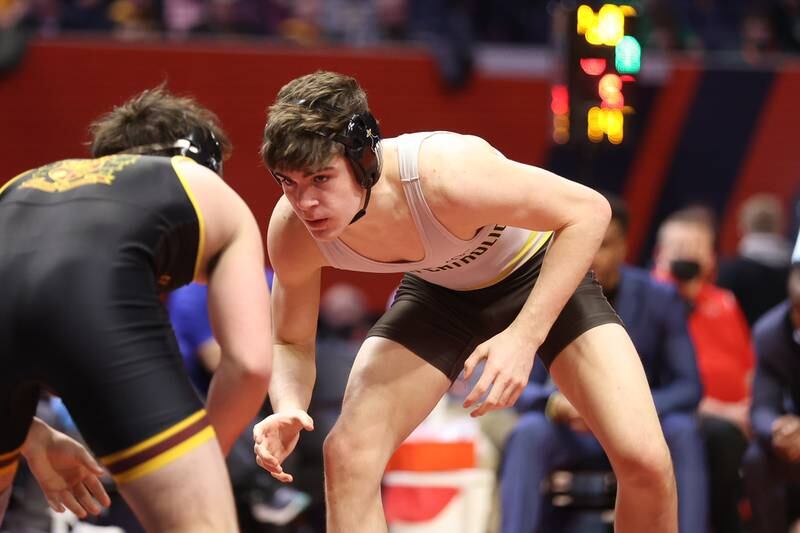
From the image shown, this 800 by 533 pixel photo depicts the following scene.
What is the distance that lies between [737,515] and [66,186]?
366 centimetres

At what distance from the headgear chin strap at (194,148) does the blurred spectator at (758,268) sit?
4.67 meters

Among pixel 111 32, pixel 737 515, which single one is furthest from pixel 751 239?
pixel 111 32

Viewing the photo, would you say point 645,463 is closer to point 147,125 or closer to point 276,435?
point 276,435


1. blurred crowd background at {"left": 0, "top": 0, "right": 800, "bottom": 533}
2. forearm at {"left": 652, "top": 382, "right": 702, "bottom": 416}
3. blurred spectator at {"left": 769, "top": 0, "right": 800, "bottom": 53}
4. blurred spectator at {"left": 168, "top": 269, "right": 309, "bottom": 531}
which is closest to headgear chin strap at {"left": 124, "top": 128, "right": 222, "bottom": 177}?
blurred spectator at {"left": 168, "top": 269, "right": 309, "bottom": 531}

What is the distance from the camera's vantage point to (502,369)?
3.03 meters

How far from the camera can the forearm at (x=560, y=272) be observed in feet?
10.4

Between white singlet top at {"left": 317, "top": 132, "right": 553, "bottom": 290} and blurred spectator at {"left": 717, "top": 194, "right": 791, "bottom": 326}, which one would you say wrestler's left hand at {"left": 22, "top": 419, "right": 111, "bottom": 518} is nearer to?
white singlet top at {"left": 317, "top": 132, "right": 553, "bottom": 290}

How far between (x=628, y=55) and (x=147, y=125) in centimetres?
414

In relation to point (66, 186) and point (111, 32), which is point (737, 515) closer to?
point (66, 186)

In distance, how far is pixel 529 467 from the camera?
4977mm

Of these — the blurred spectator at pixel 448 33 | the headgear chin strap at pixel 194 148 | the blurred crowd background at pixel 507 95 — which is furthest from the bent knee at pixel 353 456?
the blurred spectator at pixel 448 33

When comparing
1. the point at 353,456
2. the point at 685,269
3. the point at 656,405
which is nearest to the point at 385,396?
the point at 353,456

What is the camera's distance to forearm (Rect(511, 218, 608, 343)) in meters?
3.17

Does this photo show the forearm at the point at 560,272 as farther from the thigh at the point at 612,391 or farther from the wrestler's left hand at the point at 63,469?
the wrestler's left hand at the point at 63,469
